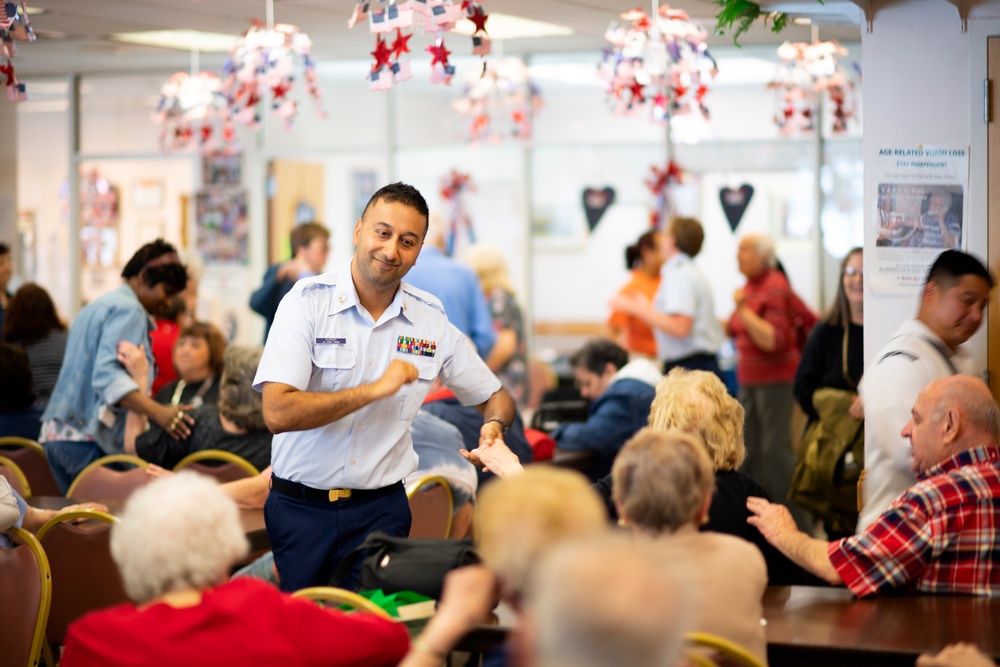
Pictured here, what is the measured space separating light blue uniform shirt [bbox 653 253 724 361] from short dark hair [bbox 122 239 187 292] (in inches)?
124

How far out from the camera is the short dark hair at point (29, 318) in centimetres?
691

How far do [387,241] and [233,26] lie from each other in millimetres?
5564

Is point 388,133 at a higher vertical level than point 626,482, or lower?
higher

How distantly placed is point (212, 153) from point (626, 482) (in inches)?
350

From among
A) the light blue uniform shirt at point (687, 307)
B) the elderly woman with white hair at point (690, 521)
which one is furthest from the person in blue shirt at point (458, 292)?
the elderly woman with white hair at point (690, 521)

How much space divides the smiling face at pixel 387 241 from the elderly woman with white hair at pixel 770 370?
4538 mm

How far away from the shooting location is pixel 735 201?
9.52 meters

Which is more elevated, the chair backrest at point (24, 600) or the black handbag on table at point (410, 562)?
the black handbag on table at point (410, 562)

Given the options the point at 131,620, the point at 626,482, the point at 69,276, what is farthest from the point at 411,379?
the point at 69,276

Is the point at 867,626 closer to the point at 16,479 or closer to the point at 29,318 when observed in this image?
the point at 16,479

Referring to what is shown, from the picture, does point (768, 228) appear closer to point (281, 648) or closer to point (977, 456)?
point (977, 456)

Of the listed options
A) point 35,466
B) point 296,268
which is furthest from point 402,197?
point 296,268

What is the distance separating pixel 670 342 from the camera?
7578 millimetres

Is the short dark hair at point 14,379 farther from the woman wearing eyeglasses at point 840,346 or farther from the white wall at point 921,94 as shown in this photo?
the white wall at point 921,94
